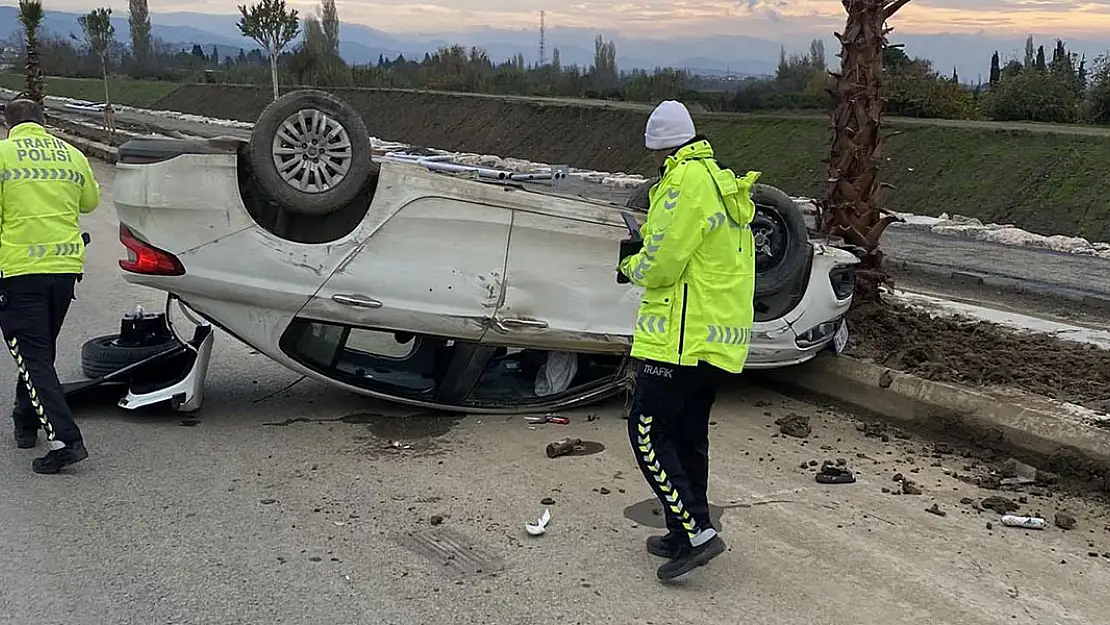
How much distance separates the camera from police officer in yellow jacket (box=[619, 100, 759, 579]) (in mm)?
4273

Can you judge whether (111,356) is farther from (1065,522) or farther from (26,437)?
(1065,522)

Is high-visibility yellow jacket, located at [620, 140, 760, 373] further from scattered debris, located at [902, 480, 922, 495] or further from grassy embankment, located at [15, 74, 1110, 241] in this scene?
grassy embankment, located at [15, 74, 1110, 241]

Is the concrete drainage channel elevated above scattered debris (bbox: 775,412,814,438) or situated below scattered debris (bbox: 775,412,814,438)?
above

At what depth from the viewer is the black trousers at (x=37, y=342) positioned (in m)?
5.58

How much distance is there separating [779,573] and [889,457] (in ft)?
5.72

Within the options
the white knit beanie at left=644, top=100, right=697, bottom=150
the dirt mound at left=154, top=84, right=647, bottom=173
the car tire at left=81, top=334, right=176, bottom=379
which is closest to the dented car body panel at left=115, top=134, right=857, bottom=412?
the car tire at left=81, top=334, right=176, bottom=379

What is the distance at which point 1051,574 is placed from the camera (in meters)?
4.45

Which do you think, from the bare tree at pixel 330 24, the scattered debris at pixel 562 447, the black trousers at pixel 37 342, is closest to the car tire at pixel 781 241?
the scattered debris at pixel 562 447

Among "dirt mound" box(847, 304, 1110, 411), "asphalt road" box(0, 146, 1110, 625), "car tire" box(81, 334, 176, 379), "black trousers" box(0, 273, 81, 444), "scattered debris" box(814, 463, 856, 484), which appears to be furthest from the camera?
"car tire" box(81, 334, 176, 379)

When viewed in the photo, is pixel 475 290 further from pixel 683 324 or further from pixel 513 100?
pixel 513 100

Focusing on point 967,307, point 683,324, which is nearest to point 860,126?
point 967,307

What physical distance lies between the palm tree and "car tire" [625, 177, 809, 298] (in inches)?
1137

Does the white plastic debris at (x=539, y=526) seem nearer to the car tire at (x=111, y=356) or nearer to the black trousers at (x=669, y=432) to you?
the black trousers at (x=669, y=432)

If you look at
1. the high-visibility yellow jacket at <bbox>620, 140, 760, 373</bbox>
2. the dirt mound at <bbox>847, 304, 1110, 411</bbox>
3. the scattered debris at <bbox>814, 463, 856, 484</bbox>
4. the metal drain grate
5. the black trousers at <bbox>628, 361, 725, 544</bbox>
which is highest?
the high-visibility yellow jacket at <bbox>620, 140, 760, 373</bbox>
